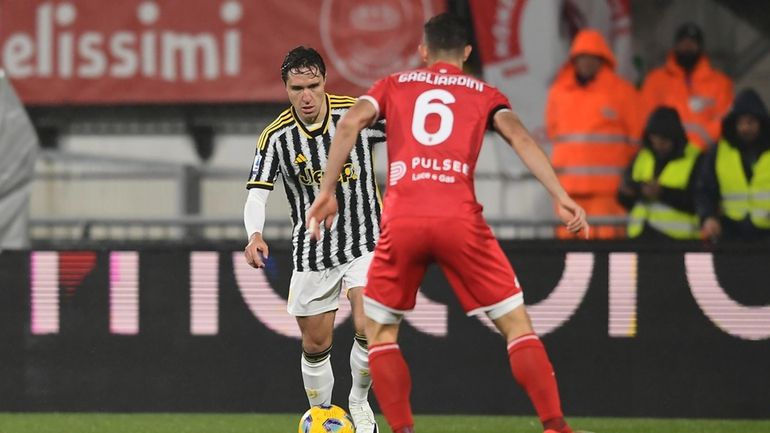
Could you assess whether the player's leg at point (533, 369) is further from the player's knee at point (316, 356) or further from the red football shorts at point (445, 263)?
the player's knee at point (316, 356)

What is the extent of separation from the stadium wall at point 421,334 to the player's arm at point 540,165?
2.62m

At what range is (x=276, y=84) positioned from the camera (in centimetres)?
1422

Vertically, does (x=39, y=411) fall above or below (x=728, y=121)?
below

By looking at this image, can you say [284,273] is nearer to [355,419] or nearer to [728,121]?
[355,419]

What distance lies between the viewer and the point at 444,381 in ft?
32.1

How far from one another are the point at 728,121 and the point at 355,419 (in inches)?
161

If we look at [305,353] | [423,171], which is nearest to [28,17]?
[305,353]

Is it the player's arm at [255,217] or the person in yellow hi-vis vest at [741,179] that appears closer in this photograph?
the player's arm at [255,217]

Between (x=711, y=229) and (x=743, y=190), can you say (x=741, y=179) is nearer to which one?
(x=743, y=190)

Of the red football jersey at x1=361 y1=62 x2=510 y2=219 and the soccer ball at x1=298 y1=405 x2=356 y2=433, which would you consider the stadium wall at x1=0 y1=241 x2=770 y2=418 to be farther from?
the red football jersey at x1=361 y1=62 x2=510 y2=219

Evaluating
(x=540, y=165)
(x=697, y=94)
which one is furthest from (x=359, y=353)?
(x=697, y=94)

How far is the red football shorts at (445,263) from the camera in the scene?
7.07 m

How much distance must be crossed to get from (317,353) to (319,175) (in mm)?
894

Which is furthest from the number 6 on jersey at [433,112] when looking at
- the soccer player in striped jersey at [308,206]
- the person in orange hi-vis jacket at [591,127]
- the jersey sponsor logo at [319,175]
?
the person in orange hi-vis jacket at [591,127]
